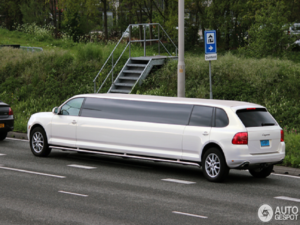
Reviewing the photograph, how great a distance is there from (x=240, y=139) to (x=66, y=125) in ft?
15.9

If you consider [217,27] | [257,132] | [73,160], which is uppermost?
[217,27]

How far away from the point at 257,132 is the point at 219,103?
1.11 m

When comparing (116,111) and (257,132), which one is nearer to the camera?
(257,132)

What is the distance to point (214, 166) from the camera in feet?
35.7

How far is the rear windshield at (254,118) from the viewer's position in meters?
10.9

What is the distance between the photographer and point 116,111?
12.5 metres

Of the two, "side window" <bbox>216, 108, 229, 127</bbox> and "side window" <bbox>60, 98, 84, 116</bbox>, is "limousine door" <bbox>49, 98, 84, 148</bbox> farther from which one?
"side window" <bbox>216, 108, 229, 127</bbox>

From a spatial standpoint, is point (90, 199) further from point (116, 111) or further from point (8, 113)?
point (8, 113)

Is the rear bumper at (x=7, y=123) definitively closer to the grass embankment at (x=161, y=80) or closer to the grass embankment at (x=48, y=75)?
the grass embankment at (x=161, y=80)

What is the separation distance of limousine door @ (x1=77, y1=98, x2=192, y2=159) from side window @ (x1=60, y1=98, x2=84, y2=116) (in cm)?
22

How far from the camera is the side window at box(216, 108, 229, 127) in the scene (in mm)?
10897

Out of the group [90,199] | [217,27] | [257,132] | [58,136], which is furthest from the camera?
[217,27]

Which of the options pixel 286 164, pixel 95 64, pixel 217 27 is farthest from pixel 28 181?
pixel 217 27

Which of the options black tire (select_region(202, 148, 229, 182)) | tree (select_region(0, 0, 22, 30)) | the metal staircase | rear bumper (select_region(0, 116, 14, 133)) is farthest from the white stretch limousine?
tree (select_region(0, 0, 22, 30))
